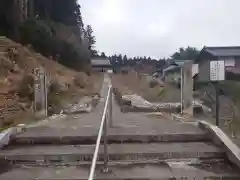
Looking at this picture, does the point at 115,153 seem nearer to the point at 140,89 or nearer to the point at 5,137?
the point at 5,137

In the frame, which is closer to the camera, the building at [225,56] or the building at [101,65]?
the building at [225,56]

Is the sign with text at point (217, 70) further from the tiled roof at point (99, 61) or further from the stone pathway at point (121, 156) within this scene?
the tiled roof at point (99, 61)

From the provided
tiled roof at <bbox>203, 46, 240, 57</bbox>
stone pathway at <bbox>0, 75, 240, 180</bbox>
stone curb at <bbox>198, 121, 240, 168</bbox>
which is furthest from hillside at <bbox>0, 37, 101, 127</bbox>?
tiled roof at <bbox>203, 46, 240, 57</bbox>

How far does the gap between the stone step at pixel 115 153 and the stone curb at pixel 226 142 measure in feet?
0.29

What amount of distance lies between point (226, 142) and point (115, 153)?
1.22 meters

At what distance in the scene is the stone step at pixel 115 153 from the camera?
3.62m

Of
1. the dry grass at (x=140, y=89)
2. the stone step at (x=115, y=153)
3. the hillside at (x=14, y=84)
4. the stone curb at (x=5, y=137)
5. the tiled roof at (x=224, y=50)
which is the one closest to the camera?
the stone step at (x=115, y=153)

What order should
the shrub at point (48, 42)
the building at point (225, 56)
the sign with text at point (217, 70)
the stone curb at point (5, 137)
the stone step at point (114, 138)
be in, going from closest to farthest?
the stone curb at point (5, 137), the stone step at point (114, 138), the sign with text at point (217, 70), the shrub at point (48, 42), the building at point (225, 56)

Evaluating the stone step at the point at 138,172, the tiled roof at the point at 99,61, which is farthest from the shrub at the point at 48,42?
the tiled roof at the point at 99,61

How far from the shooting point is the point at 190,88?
665 centimetres

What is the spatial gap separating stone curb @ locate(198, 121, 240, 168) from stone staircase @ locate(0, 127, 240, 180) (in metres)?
0.07

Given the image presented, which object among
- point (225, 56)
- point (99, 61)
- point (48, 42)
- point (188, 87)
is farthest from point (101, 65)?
point (188, 87)

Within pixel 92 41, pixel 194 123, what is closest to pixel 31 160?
pixel 194 123

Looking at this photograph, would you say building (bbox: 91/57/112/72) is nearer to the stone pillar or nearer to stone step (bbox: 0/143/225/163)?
the stone pillar
